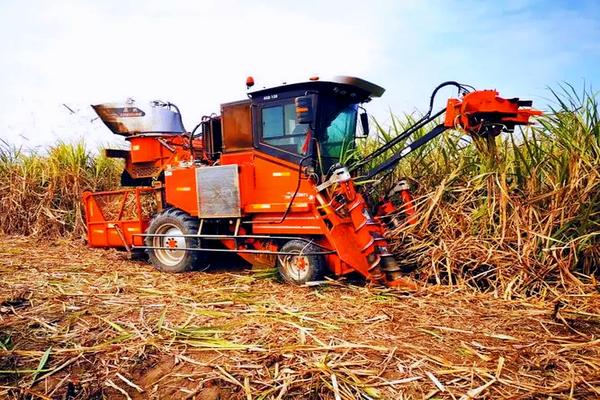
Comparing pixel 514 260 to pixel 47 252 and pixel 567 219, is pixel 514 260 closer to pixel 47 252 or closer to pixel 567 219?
pixel 567 219

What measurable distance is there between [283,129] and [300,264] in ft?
5.05

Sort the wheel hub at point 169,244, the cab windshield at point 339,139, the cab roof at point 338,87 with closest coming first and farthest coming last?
the cab roof at point 338,87 → the cab windshield at point 339,139 → the wheel hub at point 169,244

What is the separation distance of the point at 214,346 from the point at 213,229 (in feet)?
10.4

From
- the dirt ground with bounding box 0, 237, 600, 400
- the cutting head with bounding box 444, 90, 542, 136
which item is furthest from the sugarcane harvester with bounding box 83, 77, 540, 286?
the dirt ground with bounding box 0, 237, 600, 400

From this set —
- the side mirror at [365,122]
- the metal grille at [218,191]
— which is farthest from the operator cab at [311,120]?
the metal grille at [218,191]

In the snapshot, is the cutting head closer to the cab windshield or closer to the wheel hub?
the cab windshield

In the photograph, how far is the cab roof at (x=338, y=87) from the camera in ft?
16.7

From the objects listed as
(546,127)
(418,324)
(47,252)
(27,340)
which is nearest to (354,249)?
(418,324)

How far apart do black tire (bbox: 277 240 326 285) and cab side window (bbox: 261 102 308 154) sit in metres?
1.05

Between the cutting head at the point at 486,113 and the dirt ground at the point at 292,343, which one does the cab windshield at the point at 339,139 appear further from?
the dirt ground at the point at 292,343

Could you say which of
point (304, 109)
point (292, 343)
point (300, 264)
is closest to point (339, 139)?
point (304, 109)

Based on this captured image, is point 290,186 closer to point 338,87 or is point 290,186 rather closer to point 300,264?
point 300,264

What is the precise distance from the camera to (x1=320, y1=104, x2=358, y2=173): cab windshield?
530cm

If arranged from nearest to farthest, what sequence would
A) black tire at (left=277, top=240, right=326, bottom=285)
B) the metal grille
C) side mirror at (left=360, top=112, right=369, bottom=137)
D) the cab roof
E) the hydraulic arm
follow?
the hydraulic arm → black tire at (left=277, top=240, right=326, bottom=285) → the cab roof → the metal grille → side mirror at (left=360, top=112, right=369, bottom=137)
